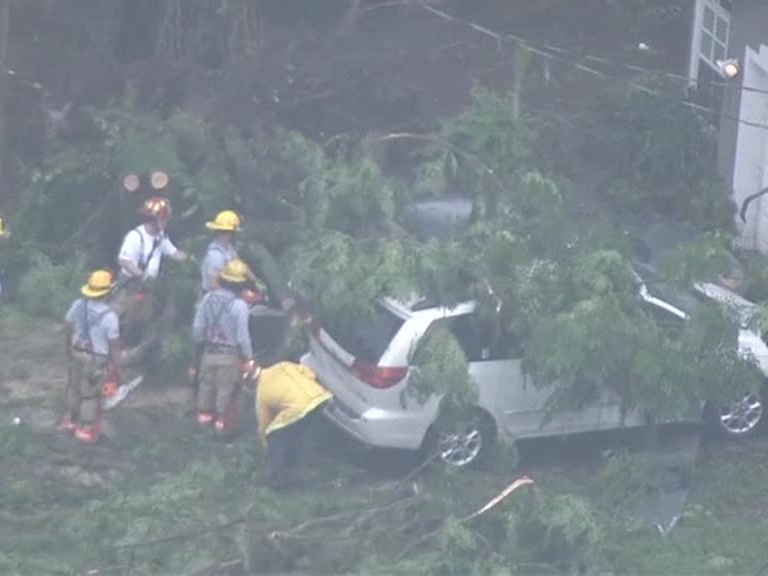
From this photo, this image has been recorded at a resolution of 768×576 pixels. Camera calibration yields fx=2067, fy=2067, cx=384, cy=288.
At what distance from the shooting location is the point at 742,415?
16281 mm

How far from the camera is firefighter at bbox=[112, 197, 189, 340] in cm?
1705

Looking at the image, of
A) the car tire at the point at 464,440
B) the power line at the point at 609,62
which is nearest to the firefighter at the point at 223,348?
the car tire at the point at 464,440

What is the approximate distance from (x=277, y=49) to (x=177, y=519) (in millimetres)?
10735

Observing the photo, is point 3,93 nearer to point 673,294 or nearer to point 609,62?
point 609,62

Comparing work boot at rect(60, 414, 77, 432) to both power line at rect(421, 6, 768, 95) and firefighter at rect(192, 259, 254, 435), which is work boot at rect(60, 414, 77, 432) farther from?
power line at rect(421, 6, 768, 95)

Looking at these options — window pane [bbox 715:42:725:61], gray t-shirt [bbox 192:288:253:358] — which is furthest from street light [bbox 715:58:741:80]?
gray t-shirt [bbox 192:288:253:358]

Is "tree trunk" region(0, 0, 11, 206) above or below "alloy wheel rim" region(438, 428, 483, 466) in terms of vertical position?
above

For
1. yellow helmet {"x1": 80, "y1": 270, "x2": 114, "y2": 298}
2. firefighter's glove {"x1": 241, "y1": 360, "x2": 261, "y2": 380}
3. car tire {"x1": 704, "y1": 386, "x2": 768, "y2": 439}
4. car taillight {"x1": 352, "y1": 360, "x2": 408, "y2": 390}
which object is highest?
yellow helmet {"x1": 80, "y1": 270, "x2": 114, "y2": 298}

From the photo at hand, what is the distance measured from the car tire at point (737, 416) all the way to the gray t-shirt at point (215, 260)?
397cm

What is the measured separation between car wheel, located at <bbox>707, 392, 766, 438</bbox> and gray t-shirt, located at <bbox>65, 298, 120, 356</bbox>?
4704 mm

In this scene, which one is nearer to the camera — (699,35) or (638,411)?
(638,411)

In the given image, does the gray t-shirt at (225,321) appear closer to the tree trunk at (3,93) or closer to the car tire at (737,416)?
the car tire at (737,416)

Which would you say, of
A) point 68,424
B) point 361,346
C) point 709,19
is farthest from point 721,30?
point 68,424

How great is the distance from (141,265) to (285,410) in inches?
113
